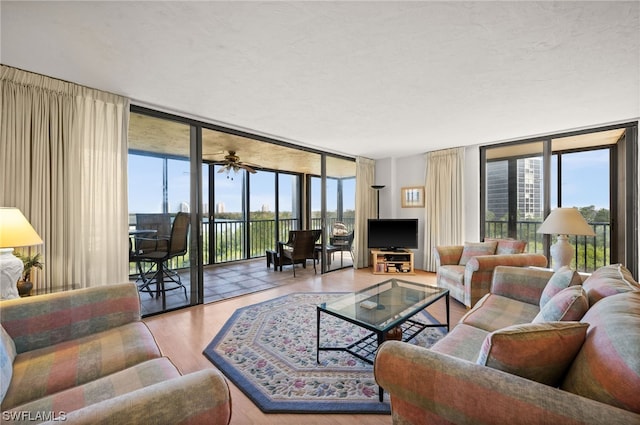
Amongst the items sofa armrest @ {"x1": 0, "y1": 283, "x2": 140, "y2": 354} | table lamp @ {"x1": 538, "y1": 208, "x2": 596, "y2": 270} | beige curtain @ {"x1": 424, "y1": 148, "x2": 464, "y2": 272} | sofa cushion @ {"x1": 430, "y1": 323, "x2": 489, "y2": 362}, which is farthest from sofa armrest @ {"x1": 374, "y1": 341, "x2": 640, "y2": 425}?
beige curtain @ {"x1": 424, "y1": 148, "x2": 464, "y2": 272}

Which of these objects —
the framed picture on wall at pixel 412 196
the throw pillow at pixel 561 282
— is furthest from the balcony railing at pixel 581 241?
the throw pillow at pixel 561 282

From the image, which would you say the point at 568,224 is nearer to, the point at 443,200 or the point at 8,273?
the point at 443,200

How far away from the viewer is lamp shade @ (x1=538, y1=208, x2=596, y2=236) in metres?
2.57

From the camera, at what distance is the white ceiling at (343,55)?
1.55 meters

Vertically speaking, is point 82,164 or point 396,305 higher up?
point 82,164

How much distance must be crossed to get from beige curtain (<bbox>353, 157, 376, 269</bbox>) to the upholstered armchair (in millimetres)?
1917

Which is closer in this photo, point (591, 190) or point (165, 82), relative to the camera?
point (165, 82)

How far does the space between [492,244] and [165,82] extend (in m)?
4.27

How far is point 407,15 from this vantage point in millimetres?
1576

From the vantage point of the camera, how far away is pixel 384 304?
7.65 ft

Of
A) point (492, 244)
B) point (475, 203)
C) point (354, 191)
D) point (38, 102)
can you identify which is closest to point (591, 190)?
point (475, 203)

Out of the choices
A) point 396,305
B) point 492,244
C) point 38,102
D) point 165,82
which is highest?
point 165,82

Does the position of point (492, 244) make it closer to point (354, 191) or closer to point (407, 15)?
point (354, 191)

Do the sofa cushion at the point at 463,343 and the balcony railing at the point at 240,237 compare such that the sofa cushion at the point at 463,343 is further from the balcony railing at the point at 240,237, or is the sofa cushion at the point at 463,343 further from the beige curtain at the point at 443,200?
the balcony railing at the point at 240,237
